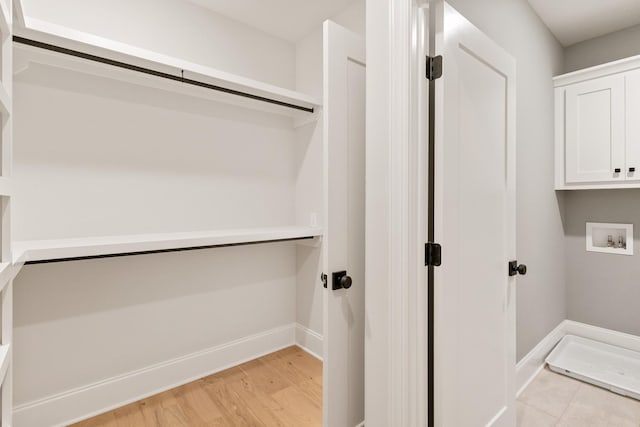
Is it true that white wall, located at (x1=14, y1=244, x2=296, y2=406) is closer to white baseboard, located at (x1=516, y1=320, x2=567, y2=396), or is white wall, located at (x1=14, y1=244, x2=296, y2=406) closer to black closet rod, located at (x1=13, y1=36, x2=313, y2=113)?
black closet rod, located at (x1=13, y1=36, x2=313, y2=113)

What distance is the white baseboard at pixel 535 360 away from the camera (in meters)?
2.06

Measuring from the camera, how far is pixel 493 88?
1522 mm

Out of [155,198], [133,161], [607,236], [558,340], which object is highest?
[133,161]

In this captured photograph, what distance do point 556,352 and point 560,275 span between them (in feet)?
2.21

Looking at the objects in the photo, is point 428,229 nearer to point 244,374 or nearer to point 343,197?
point 343,197

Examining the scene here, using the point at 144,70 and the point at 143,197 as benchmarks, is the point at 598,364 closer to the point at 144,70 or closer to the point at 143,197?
the point at 143,197

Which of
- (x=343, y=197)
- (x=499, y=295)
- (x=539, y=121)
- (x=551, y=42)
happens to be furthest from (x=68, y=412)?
(x=551, y=42)

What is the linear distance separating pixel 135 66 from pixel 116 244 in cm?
102

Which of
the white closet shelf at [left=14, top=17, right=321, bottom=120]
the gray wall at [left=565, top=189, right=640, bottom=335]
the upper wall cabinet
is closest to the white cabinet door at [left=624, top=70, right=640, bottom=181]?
the upper wall cabinet

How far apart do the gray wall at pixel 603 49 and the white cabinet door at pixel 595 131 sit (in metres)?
0.40

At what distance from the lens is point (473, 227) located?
1.37m

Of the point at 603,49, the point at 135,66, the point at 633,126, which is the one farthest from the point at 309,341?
the point at 603,49

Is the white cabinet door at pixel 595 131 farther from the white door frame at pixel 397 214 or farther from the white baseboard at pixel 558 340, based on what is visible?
the white door frame at pixel 397 214

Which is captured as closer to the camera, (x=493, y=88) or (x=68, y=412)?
(x=493, y=88)
